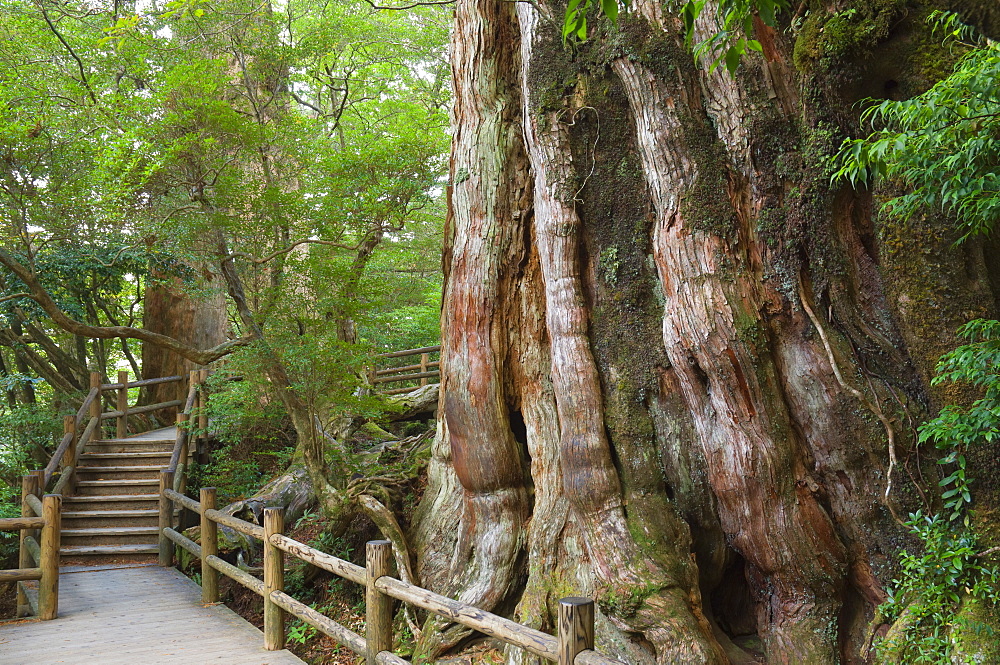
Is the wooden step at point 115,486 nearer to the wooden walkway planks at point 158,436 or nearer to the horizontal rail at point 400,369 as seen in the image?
the wooden walkway planks at point 158,436

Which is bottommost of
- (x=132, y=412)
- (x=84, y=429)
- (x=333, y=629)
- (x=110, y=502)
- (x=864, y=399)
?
(x=333, y=629)

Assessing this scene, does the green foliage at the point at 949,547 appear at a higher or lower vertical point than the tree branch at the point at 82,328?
lower

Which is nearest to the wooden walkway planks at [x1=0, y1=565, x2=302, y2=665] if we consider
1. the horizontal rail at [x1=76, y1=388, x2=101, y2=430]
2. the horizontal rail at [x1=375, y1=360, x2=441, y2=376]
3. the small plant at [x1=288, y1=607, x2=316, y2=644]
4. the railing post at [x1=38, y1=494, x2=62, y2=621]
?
the railing post at [x1=38, y1=494, x2=62, y2=621]

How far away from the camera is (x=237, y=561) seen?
7.79 m

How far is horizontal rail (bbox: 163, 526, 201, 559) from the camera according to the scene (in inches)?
265

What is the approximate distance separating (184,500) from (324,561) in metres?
3.42

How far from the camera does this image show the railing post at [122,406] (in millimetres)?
11741

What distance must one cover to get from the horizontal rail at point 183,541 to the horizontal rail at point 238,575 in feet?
1.41

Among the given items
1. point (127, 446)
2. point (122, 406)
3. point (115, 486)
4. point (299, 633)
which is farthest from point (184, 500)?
point (122, 406)

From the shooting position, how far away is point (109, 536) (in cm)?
882

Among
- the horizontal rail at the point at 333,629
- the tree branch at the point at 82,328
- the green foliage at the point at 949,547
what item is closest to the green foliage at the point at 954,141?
the green foliage at the point at 949,547

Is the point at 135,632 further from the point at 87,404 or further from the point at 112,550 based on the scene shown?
the point at 87,404

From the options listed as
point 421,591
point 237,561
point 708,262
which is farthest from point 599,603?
point 237,561

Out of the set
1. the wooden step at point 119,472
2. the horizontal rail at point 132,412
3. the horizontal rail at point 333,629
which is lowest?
the horizontal rail at point 333,629
